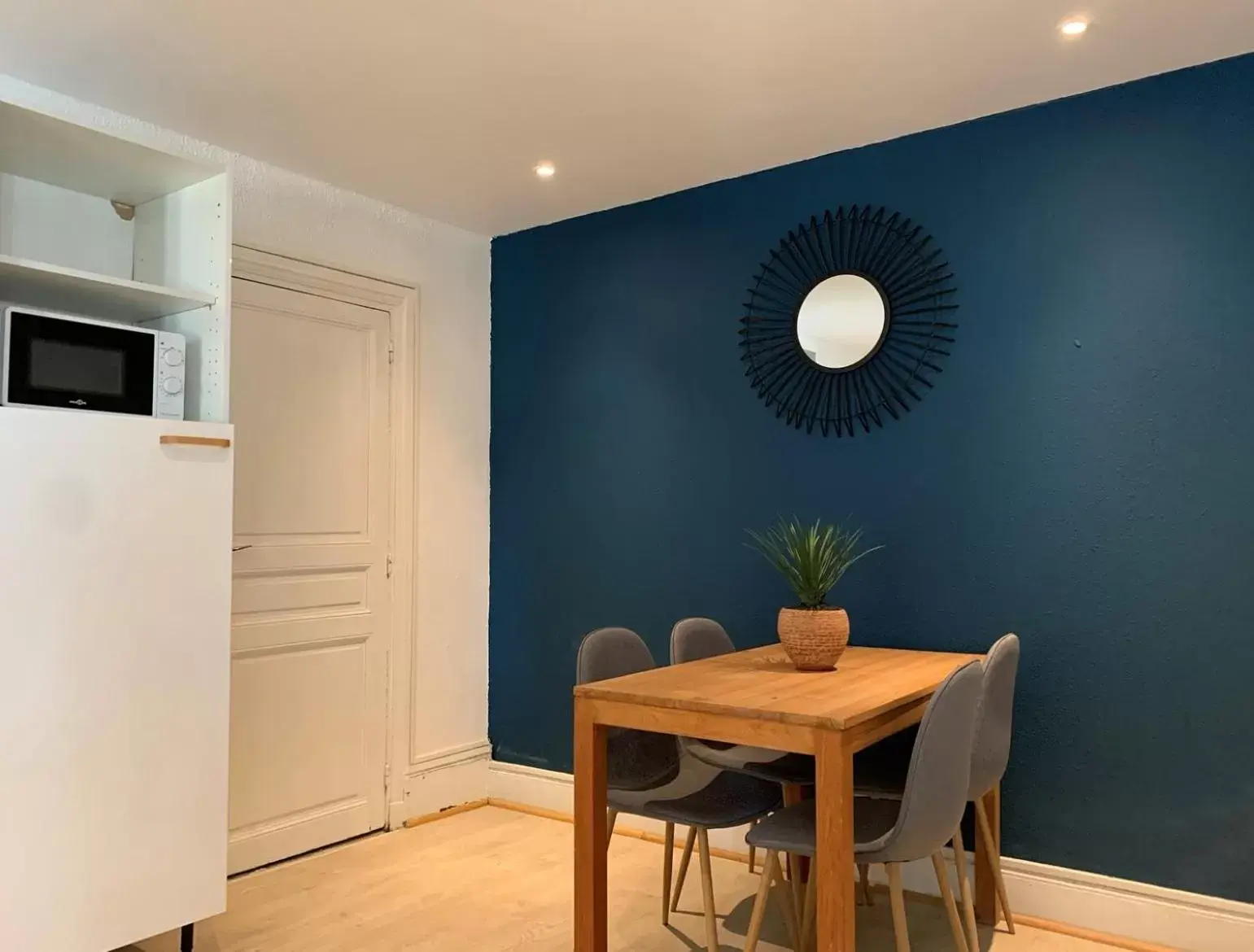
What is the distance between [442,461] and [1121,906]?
2900 millimetres

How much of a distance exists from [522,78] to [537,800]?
2.81 m

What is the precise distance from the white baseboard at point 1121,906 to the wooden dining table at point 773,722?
739mm

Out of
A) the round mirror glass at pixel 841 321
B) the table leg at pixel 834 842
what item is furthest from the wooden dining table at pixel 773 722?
the round mirror glass at pixel 841 321

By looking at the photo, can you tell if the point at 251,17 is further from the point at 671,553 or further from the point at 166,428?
the point at 671,553

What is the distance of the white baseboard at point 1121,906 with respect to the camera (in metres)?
2.65

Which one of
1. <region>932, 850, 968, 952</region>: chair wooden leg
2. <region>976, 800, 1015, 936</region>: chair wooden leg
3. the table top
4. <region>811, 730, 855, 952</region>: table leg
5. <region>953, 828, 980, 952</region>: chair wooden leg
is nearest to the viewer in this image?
<region>811, 730, 855, 952</region>: table leg

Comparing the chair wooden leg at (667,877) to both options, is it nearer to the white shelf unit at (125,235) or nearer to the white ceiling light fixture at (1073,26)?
the white shelf unit at (125,235)

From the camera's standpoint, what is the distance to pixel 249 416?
348 cm

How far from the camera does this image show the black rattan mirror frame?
3223 millimetres

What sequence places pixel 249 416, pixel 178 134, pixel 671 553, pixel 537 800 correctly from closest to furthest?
pixel 178 134
pixel 249 416
pixel 671 553
pixel 537 800

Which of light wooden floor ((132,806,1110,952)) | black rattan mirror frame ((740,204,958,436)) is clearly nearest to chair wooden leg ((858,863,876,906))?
light wooden floor ((132,806,1110,952))

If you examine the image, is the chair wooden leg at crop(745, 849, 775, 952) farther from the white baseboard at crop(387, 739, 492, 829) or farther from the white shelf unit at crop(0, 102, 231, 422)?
the white baseboard at crop(387, 739, 492, 829)

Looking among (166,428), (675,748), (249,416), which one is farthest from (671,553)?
(166,428)

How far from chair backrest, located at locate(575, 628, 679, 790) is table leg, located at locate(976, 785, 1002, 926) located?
36.7 inches
